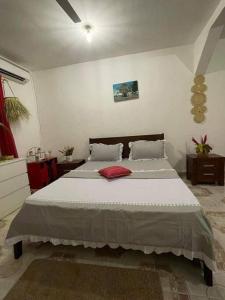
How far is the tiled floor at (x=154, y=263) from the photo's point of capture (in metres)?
1.20

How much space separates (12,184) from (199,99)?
3.48 meters

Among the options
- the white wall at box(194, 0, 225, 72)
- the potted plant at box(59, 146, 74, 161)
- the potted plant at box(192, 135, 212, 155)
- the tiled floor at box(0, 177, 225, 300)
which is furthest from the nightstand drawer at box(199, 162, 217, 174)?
the potted plant at box(59, 146, 74, 161)

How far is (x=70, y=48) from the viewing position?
2.98 meters

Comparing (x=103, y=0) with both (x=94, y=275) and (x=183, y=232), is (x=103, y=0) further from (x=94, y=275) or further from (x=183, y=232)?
(x=94, y=275)

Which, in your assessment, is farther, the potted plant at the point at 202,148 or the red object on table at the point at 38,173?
the red object on table at the point at 38,173

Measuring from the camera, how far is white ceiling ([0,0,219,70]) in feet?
6.65

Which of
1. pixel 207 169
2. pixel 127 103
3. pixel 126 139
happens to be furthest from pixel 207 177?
pixel 127 103

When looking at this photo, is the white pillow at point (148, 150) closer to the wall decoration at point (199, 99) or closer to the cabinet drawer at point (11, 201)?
the wall decoration at point (199, 99)

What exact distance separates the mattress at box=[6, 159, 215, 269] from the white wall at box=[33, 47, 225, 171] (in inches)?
77.0

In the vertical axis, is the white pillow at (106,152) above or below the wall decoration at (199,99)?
below

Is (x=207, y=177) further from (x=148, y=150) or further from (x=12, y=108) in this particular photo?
(x=12, y=108)

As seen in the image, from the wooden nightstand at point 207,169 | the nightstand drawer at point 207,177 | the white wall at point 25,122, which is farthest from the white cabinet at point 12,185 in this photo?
the nightstand drawer at point 207,177

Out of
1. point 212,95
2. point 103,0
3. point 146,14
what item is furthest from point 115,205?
point 212,95

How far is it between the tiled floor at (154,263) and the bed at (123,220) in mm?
89
